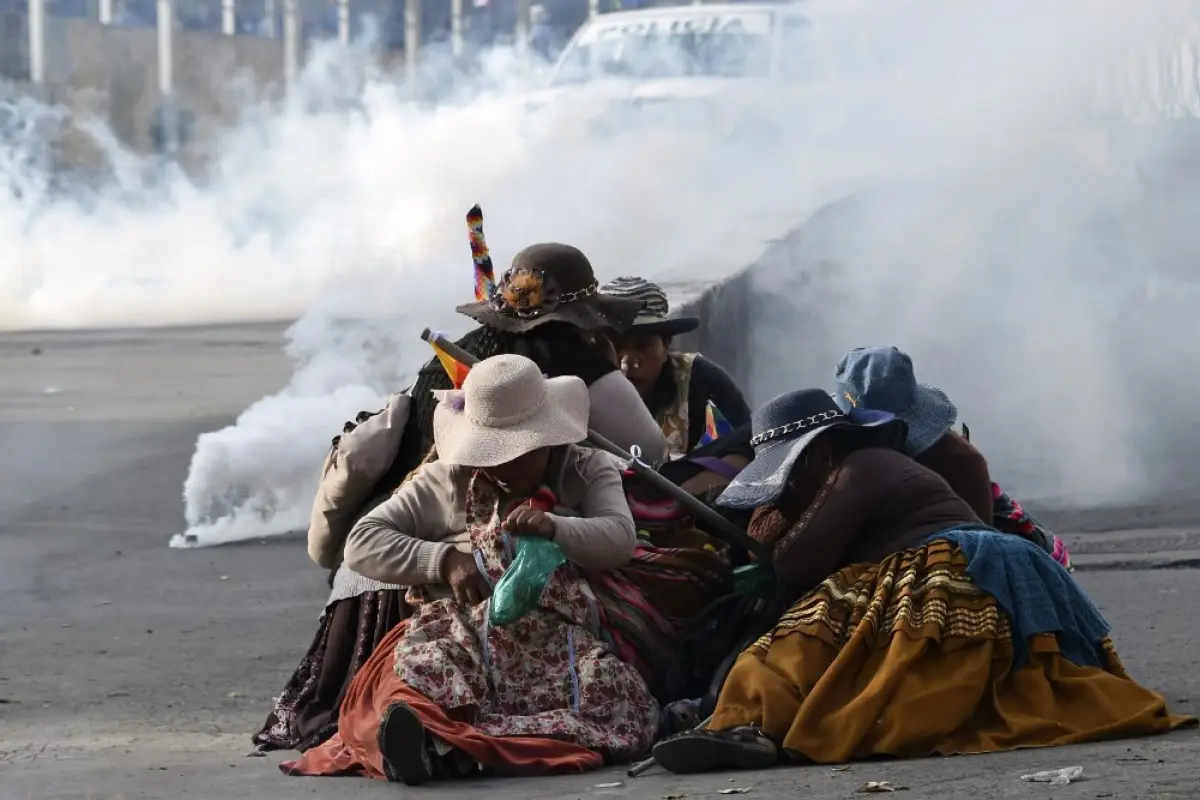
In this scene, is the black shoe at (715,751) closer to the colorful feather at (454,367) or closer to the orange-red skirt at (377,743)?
the orange-red skirt at (377,743)

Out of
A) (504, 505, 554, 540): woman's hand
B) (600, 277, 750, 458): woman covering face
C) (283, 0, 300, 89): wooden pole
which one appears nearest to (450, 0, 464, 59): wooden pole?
(283, 0, 300, 89): wooden pole

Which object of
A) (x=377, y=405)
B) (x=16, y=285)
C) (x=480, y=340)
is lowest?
(x=16, y=285)

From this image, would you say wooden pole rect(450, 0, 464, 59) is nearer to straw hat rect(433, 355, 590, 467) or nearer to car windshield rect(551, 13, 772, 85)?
car windshield rect(551, 13, 772, 85)

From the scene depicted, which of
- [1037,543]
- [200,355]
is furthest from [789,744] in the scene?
Answer: [200,355]

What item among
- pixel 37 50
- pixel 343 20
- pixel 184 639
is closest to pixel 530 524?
pixel 184 639

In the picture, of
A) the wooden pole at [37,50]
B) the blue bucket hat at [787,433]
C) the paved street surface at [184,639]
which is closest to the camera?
the paved street surface at [184,639]

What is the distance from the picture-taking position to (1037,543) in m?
6.22

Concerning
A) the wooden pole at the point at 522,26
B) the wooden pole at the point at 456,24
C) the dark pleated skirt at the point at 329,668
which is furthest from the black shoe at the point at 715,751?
the wooden pole at the point at 456,24

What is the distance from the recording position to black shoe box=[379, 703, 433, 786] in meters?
5.14

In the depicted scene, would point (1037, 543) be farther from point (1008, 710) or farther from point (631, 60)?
point (631, 60)

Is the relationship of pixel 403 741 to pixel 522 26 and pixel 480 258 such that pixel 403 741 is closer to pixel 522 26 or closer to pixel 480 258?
pixel 480 258

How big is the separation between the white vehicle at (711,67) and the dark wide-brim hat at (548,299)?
43.9 feet

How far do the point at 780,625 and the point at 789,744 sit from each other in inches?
13.9

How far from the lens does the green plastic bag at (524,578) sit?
17.5 feet
